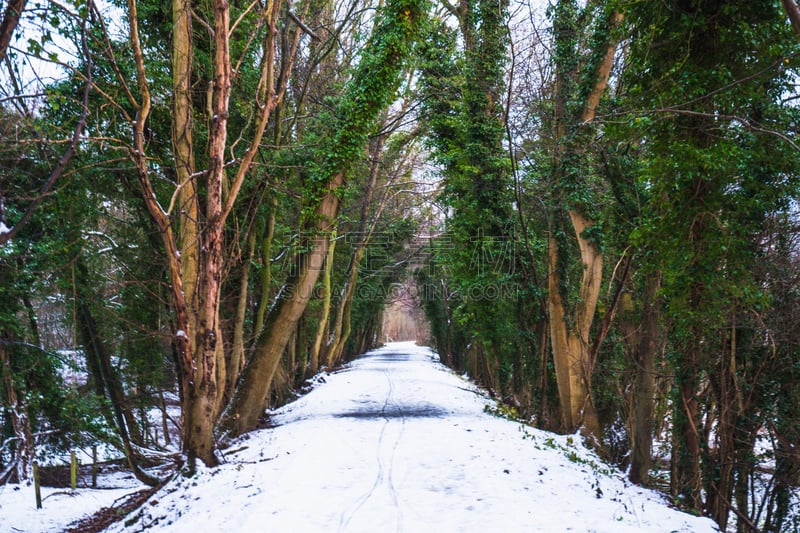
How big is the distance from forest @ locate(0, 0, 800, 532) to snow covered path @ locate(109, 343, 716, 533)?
0.88 meters

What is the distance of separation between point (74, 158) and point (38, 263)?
220 cm

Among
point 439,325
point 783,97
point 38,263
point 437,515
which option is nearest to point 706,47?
point 783,97

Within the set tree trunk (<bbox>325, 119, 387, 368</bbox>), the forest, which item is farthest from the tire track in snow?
tree trunk (<bbox>325, 119, 387, 368</bbox>)

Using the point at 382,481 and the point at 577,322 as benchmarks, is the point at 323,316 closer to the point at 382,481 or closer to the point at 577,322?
the point at 577,322

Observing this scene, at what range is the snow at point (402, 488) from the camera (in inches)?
194

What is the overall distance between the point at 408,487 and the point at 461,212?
9179mm

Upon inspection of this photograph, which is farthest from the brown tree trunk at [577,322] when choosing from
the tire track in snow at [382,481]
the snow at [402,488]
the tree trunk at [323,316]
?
the tree trunk at [323,316]

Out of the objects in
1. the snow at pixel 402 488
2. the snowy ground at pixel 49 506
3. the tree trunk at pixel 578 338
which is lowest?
the snowy ground at pixel 49 506

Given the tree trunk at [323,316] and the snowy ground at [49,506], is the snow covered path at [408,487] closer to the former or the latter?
the snowy ground at [49,506]

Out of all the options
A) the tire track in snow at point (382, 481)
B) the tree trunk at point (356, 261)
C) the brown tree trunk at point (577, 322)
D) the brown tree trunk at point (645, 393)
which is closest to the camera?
the tire track in snow at point (382, 481)

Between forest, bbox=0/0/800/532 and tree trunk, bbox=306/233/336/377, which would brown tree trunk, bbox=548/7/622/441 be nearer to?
forest, bbox=0/0/800/532

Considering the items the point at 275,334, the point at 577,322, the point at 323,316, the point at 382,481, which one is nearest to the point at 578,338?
the point at 577,322

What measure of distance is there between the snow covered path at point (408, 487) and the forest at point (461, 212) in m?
0.88

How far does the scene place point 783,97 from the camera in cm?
655
